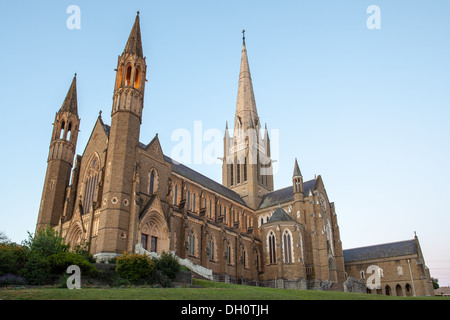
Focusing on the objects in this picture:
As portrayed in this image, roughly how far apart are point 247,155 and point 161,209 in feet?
104

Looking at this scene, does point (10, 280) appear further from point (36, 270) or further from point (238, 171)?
point (238, 171)

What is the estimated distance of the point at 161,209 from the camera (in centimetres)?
3591

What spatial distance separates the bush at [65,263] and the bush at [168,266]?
463 cm

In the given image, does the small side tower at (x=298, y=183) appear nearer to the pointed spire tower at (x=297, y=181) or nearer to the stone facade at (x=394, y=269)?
the pointed spire tower at (x=297, y=181)

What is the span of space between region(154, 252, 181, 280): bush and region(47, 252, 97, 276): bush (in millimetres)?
4626

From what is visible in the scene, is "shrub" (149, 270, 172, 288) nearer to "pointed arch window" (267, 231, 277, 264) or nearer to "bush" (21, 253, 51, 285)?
"bush" (21, 253, 51, 285)

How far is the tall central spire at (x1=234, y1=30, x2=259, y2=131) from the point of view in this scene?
2709 inches

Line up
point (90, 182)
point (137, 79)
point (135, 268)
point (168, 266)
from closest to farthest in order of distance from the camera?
1. point (135, 268)
2. point (168, 266)
3. point (90, 182)
4. point (137, 79)

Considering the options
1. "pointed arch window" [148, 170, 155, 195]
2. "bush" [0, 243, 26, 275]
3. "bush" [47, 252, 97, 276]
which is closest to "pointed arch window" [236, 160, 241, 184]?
"pointed arch window" [148, 170, 155, 195]

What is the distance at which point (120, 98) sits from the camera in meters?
37.3

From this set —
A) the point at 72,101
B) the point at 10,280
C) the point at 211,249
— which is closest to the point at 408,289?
the point at 211,249

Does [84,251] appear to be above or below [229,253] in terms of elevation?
below
